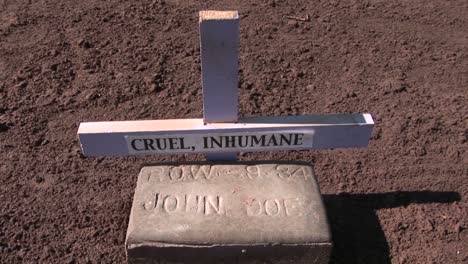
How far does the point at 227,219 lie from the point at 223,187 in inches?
9.2

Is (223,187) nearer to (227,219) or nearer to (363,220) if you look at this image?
(227,219)

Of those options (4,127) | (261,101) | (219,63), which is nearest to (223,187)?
(219,63)

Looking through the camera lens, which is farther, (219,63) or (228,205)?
(228,205)

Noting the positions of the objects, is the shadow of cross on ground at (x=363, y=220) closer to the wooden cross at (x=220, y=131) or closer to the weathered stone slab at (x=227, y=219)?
the weathered stone slab at (x=227, y=219)

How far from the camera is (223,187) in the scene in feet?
9.66

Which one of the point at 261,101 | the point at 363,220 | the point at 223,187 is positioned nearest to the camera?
the point at 223,187

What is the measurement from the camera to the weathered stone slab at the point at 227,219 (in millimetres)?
2686

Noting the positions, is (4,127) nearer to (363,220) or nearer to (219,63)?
(219,63)

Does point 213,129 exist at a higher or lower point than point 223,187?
higher

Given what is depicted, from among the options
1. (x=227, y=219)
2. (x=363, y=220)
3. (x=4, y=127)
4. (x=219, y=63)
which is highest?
(x=219, y=63)

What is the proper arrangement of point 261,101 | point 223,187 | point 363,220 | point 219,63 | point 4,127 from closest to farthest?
point 219,63 → point 223,187 → point 363,220 → point 4,127 → point 261,101

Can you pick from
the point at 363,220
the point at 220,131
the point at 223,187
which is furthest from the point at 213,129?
the point at 363,220

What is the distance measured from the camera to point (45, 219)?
131 inches

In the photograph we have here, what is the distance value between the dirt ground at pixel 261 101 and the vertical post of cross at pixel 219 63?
98 centimetres
